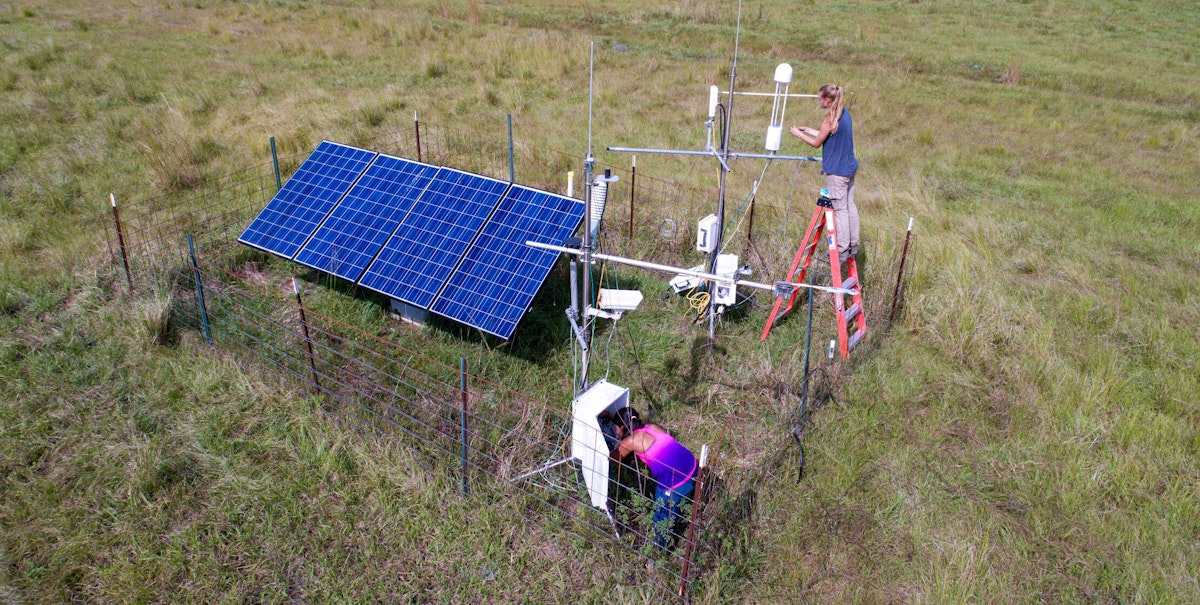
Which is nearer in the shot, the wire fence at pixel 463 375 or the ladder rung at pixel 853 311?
the wire fence at pixel 463 375

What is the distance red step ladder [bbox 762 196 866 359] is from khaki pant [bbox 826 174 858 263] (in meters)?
0.12

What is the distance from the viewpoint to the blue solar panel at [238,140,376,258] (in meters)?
7.84

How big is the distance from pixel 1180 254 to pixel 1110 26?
22.5 m

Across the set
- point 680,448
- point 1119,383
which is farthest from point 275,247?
point 1119,383

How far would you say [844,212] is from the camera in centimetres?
703

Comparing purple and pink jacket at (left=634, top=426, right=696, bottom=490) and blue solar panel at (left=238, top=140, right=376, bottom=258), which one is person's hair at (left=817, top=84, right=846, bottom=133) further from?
blue solar panel at (left=238, top=140, right=376, bottom=258)

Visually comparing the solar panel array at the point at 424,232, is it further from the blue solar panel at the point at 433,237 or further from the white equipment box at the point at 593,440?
the white equipment box at the point at 593,440

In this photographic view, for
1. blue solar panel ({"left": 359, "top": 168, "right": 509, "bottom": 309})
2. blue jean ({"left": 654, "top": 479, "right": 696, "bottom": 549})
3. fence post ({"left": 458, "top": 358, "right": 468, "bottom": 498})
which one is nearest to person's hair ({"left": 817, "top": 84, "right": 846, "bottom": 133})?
blue solar panel ({"left": 359, "top": 168, "right": 509, "bottom": 309})

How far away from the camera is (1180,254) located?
948 centimetres

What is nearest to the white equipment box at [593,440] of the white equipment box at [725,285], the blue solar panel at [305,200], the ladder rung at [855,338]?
the white equipment box at [725,285]

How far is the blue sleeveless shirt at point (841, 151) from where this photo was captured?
675 cm

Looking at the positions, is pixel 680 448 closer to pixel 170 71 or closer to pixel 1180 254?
pixel 1180 254

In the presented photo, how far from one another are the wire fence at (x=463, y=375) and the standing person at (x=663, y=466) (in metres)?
0.09

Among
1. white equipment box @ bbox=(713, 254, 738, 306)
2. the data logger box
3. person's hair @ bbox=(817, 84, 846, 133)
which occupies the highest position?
person's hair @ bbox=(817, 84, 846, 133)
